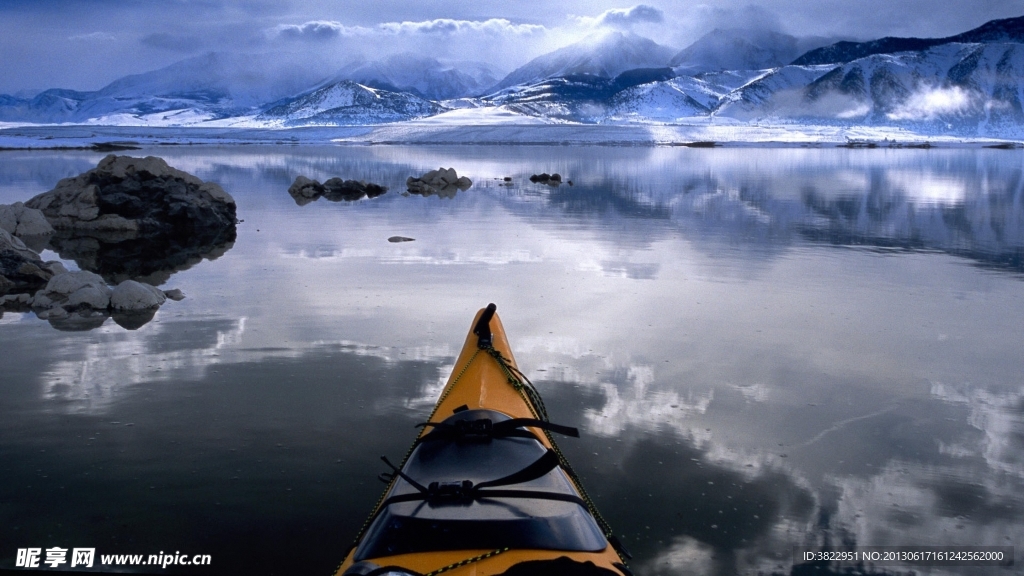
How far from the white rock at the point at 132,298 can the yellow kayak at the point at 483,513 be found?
4933 millimetres

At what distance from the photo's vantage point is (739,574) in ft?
11.2

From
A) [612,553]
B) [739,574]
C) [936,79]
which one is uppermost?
[936,79]

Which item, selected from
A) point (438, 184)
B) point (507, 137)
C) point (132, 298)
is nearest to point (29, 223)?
point (132, 298)

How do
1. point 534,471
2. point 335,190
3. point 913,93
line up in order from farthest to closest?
point 913,93 → point 335,190 → point 534,471

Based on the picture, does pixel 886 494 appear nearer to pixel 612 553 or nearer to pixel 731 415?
pixel 731 415

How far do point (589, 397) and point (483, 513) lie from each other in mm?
2454

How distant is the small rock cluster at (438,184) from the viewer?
2249 centimetres

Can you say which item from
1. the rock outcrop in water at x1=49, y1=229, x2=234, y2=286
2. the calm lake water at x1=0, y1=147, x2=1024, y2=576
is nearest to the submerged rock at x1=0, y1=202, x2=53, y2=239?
the rock outcrop in water at x1=49, y1=229, x2=234, y2=286

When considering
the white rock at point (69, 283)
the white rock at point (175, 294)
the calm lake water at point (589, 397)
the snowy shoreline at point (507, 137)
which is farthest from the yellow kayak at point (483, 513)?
the snowy shoreline at point (507, 137)

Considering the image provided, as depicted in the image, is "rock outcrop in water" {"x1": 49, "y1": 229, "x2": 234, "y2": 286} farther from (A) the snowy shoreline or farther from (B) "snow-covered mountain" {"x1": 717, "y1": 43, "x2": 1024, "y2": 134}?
(B) "snow-covered mountain" {"x1": 717, "y1": 43, "x2": 1024, "y2": 134}

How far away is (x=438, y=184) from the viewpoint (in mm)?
23516

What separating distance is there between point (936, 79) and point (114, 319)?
649 ft

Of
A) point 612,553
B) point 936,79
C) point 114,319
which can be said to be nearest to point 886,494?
point 612,553

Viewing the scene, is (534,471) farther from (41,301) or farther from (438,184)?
(438,184)
